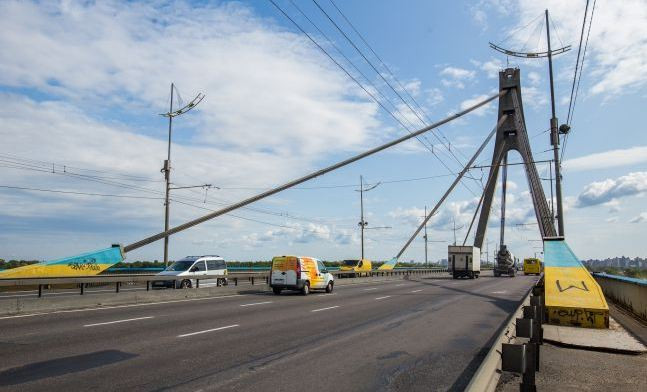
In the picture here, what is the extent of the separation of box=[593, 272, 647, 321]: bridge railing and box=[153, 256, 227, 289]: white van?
18309 millimetres

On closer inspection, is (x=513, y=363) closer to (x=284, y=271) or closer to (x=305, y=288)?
(x=305, y=288)

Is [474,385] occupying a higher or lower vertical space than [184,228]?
lower

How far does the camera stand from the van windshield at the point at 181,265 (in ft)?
88.5

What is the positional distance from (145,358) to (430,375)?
4.51 metres

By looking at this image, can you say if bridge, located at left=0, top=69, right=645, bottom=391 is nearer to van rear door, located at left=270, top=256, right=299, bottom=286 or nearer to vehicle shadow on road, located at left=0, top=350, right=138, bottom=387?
vehicle shadow on road, located at left=0, top=350, right=138, bottom=387

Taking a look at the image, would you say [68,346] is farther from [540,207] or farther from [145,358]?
[540,207]

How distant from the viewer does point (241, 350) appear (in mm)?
9078

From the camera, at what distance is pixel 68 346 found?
9086mm

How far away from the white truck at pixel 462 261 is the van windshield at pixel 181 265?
32530mm

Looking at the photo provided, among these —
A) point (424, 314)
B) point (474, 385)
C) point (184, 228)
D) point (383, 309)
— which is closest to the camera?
point (474, 385)

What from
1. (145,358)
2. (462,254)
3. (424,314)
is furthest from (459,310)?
(462,254)

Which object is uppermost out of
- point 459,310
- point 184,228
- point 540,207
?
point 540,207

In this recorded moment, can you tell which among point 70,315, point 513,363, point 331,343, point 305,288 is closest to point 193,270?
point 305,288

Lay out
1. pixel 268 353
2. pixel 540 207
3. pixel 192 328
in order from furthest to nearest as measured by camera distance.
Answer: pixel 540 207 < pixel 192 328 < pixel 268 353
